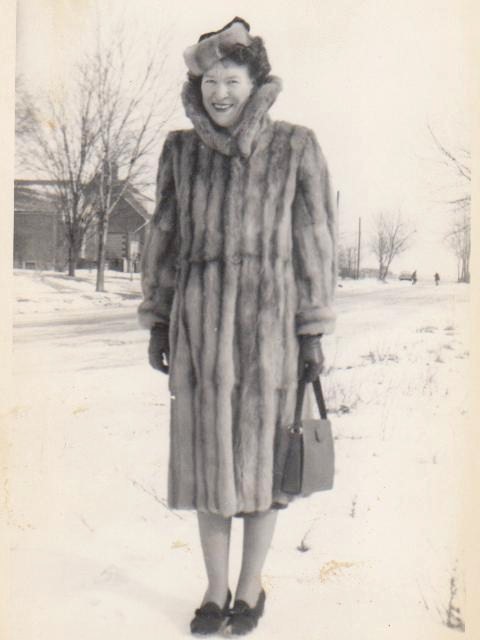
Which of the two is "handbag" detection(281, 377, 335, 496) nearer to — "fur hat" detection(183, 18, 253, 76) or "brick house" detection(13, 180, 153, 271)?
"brick house" detection(13, 180, 153, 271)

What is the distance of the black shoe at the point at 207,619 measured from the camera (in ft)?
7.86

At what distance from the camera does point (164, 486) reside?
2.58 meters

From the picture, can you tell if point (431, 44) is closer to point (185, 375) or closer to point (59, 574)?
point (185, 375)

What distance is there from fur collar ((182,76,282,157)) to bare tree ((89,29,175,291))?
28 cm

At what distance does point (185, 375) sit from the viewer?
231 cm

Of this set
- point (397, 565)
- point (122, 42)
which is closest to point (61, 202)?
point (122, 42)

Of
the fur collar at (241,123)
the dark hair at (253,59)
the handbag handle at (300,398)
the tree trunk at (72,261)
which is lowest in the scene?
the handbag handle at (300,398)

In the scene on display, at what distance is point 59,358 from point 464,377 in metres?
1.32

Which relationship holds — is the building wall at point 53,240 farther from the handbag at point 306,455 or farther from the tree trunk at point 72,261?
the handbag at point 306,455

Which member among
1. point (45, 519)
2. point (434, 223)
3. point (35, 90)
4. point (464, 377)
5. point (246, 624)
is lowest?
point (246, 624)

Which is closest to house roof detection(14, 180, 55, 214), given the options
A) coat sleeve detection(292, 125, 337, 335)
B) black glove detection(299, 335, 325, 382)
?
coat sleeve detection(292, 125, 337, 335)

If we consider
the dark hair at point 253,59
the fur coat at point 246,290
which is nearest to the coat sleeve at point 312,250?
the fur coat at point 246,290

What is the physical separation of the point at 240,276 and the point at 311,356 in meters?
0.30

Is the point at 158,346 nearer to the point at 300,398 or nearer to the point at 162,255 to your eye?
the point at 162,255
